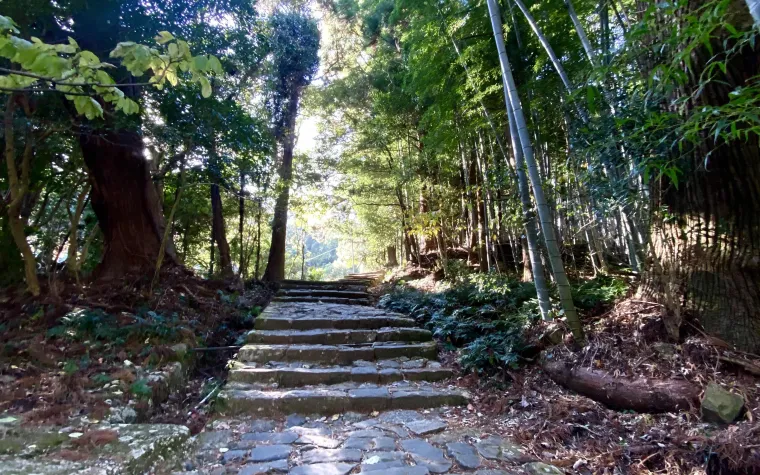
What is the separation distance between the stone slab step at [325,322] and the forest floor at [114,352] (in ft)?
1.23

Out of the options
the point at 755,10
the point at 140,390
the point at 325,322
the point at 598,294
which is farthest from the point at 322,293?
the point at 755,10

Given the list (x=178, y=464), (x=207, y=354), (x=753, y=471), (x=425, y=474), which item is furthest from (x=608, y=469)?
(x=207, y=354)

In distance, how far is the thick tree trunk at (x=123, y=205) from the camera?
13.7ft

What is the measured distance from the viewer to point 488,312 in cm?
361

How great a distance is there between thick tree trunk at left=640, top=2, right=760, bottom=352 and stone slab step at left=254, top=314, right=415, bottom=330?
2.37 meters

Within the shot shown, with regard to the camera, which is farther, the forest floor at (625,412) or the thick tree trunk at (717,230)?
the thick tree trunk at (717,230)

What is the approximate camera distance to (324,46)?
9.29m

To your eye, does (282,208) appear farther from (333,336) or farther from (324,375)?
(324,375)

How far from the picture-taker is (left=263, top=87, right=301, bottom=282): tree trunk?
24.4 ft

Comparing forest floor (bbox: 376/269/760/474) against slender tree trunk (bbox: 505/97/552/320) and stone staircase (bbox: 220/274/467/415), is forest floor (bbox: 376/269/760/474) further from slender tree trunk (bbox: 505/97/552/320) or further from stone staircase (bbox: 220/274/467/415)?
stone staircase (bbox: 220/274/467/415)

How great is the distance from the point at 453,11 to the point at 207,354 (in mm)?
4143

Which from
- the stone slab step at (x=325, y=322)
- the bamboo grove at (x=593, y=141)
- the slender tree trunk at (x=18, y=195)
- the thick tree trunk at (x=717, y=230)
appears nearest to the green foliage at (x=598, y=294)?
the bamboo grove at (x=593, y=141)

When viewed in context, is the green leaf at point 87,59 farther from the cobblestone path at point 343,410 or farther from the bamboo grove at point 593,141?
the bamboo grove at point 593,141

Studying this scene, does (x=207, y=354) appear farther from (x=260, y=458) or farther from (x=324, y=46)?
(x=324, y=46)
